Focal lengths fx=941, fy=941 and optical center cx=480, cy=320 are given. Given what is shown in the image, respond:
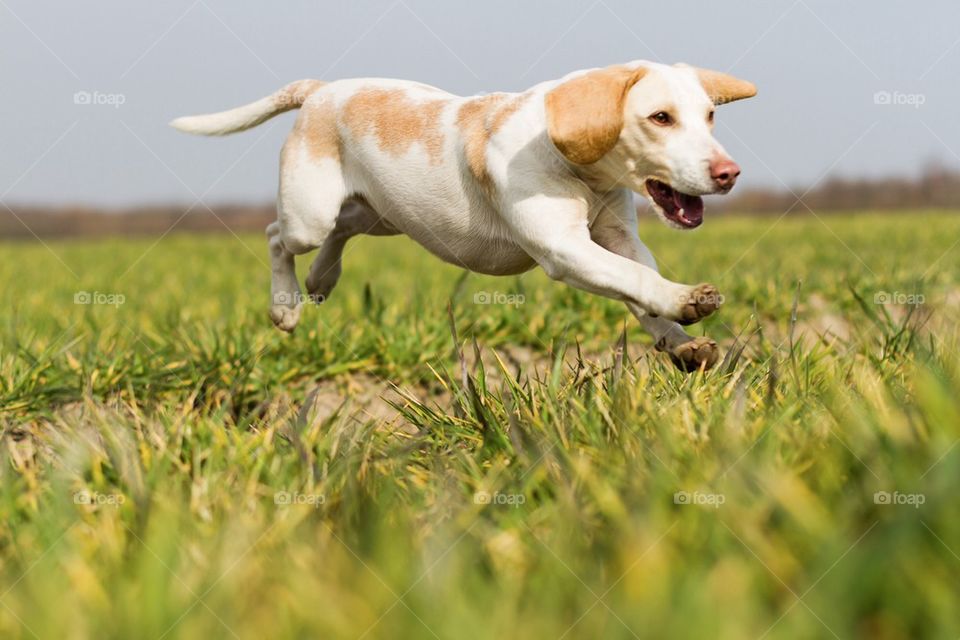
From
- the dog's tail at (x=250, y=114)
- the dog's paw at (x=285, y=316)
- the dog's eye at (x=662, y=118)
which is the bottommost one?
the dog's paw at (x=285, y=316)

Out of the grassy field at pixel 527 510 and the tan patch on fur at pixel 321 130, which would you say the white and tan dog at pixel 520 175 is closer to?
the tan patch on fur at pixel 321 130

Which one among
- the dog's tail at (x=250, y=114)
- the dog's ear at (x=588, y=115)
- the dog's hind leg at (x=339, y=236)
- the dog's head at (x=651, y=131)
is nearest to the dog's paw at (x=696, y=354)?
the dog's head at (x=651, y=131)

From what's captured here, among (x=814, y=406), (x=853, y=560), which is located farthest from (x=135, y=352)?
(x=853, y=560)

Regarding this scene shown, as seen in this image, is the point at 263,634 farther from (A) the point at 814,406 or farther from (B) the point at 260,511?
(A) the point at 814,406

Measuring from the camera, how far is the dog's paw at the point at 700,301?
267cm

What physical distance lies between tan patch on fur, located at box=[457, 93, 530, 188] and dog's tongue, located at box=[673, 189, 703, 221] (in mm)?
641

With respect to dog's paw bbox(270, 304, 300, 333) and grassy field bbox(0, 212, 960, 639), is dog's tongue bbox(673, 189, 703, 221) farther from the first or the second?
dog's paw bbox(270, 304, 300, 333)

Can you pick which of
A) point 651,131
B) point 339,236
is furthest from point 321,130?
point 651,131

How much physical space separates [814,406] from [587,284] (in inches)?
29.7

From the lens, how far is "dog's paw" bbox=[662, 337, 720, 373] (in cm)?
311

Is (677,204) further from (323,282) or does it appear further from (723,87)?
(323,282)

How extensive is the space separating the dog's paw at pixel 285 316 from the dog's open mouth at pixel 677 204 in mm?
1719

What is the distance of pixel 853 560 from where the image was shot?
1560 mm

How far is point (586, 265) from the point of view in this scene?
2898 millimetres
